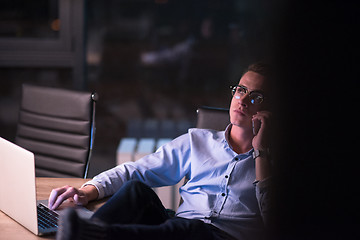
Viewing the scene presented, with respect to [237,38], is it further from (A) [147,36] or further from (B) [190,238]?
(B) [190,238]

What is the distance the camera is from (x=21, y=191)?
114cm

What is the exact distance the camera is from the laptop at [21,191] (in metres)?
1.09

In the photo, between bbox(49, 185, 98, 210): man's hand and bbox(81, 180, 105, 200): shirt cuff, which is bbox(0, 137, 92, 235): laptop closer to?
bbox(49, 185, 98, 210): man's hand

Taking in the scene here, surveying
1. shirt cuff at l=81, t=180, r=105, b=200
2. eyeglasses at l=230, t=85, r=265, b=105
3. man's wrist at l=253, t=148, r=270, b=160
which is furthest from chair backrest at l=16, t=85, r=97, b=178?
man's wrist at l=253, t=148, r=270, b=160

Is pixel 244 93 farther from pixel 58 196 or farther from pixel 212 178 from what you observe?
pixel 58 196

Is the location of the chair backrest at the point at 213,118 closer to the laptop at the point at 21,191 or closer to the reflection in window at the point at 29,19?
the laptop at the point at 21,191

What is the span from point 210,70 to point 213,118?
3.38 m

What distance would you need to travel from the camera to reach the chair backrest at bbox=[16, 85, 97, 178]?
2.06 m

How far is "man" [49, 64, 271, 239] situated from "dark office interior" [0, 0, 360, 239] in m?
0.24

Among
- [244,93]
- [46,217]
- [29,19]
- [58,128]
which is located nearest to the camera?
[46,217]

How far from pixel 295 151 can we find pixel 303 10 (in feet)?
0.34

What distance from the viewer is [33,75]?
10.7ft

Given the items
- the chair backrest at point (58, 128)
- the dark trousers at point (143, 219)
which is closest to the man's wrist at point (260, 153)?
the dark trousers at point (143, 219)

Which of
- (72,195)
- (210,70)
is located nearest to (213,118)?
(72,195)
